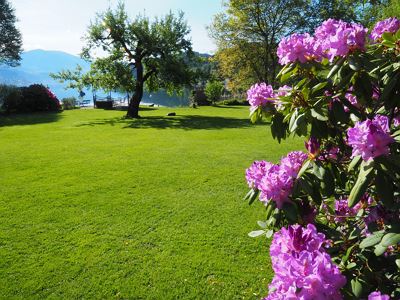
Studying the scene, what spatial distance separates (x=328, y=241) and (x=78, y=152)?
29.0ft

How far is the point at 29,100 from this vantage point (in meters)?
23.9

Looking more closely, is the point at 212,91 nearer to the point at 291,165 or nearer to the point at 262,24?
the point at 262,24

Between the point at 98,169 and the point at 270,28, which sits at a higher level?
the point at 270,28

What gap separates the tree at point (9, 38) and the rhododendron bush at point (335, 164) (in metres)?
29.2

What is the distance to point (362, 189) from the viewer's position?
1.35 m

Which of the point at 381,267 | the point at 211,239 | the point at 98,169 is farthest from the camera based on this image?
the point at 98,169

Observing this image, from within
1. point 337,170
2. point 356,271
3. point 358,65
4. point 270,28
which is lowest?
point 356,271

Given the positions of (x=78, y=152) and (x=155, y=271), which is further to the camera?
(x=78, y=152)

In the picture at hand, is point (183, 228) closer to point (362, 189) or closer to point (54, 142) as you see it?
point (362, 189)

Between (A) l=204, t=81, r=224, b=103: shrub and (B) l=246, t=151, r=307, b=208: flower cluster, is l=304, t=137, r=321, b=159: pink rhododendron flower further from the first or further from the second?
(A) l=204, t=81, r=224, b=103: shrub

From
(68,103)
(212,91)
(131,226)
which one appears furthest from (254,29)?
(131,226)

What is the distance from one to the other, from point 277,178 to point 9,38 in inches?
1171

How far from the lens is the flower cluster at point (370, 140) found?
49.8 inches

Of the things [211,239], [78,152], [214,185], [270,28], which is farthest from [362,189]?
[270,28]
